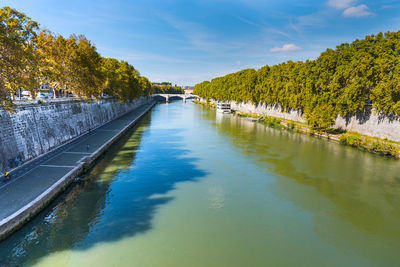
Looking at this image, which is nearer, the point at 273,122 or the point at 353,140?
the point at 353,140

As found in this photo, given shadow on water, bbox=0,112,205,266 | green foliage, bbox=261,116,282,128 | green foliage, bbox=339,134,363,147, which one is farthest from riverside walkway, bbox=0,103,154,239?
green foliage, bbox=261,116,282,128

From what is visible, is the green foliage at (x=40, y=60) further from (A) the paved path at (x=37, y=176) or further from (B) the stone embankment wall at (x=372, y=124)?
(B) the stone embankment wall at (x=372, y=124)

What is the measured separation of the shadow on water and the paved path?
114cm

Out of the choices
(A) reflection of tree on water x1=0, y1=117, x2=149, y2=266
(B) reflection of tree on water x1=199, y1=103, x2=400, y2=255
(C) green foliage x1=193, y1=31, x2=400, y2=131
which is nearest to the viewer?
(A) reflection of tree on water x1=0, y1=117, x2=149, y2=266

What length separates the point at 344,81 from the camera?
110ft

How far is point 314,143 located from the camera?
105 feet

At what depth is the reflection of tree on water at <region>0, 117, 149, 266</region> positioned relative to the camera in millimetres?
9344

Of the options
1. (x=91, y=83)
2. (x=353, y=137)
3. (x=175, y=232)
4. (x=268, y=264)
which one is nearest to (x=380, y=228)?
(x=268, y=264)

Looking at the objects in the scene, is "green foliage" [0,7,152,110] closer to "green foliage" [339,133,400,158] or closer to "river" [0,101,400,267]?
"river" [0,101,400,267]

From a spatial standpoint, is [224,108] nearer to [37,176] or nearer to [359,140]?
[359,140]

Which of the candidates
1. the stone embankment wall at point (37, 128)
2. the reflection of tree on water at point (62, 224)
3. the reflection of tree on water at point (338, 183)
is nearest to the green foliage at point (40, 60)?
the stone embankment wall at point (37, 128)

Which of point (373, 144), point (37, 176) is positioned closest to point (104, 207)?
point (37, 176)

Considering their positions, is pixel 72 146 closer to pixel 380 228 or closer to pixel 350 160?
pixel 380 228

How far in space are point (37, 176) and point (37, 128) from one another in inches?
271
